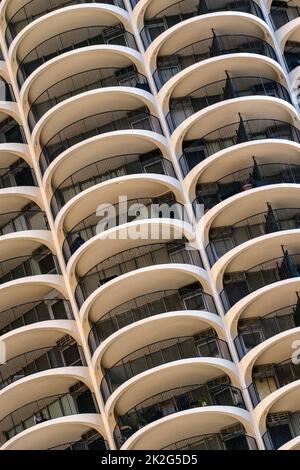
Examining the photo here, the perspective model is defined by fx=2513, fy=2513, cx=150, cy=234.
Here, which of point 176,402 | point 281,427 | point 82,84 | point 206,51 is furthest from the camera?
point 206,51

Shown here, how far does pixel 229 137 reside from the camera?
101 meters

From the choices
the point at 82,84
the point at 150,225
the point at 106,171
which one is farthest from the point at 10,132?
the point at 150,225

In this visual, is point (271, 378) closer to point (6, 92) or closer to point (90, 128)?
point (90, 128)

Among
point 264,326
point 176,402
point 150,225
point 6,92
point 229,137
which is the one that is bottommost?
point 176,402

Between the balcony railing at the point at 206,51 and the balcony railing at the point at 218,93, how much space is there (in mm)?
1220

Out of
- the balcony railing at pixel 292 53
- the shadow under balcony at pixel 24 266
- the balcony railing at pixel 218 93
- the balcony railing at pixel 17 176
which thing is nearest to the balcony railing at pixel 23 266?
the shadow under balcony at pixel 24 266

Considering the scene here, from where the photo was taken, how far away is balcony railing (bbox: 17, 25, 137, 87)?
103375mm

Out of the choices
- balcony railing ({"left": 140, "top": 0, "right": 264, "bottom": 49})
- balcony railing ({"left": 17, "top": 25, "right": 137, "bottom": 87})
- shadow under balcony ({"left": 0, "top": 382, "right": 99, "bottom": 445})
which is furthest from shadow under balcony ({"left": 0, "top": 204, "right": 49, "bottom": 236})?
balcony railing ({"left": 140, "top": 0, "right": 264, "bottom": 49})

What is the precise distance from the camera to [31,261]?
10131 centimetres

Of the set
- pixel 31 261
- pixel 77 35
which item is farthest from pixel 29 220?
pixel 77 35

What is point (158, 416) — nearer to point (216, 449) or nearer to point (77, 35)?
point (216, 449)

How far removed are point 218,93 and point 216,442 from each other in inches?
593

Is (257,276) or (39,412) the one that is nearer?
(257,276)

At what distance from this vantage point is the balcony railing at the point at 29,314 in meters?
100
